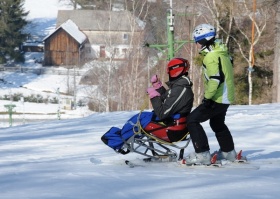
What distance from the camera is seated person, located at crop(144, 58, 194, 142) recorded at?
6.78m

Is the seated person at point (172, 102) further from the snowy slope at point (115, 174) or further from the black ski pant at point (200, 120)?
the snowy slope at point (115, 174)

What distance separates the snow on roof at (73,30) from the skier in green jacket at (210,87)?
67575mm

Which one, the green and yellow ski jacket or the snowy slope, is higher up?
the green and yellow ski jacket

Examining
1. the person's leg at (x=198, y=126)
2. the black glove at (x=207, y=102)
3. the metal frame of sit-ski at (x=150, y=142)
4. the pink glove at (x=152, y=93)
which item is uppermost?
the pink glove at (x=152, y=93)

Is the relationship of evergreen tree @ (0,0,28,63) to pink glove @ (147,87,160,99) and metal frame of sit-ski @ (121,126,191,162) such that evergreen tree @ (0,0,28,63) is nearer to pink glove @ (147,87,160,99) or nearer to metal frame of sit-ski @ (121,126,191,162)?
metal frame of sit-ski @ (121,126,191,162)

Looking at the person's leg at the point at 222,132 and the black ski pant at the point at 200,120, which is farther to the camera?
the person's leg at the point at 222,132

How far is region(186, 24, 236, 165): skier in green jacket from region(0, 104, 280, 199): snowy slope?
0.27 m

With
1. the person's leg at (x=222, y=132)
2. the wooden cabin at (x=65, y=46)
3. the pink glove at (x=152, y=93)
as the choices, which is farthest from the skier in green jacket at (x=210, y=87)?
the wooden cabin at (x=65, y=46)

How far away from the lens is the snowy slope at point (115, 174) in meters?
5.44

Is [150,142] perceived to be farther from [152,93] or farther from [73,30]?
[73,30]

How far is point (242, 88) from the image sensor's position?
33281 mm

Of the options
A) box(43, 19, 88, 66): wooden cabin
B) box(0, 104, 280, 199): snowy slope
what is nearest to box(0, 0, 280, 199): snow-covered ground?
box(0, 104, 280, 199): snowy slope

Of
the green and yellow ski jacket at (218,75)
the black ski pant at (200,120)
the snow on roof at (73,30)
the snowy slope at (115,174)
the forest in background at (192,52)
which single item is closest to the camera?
the snowy slope at (115,174)

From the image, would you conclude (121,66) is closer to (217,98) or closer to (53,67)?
(53,67)
